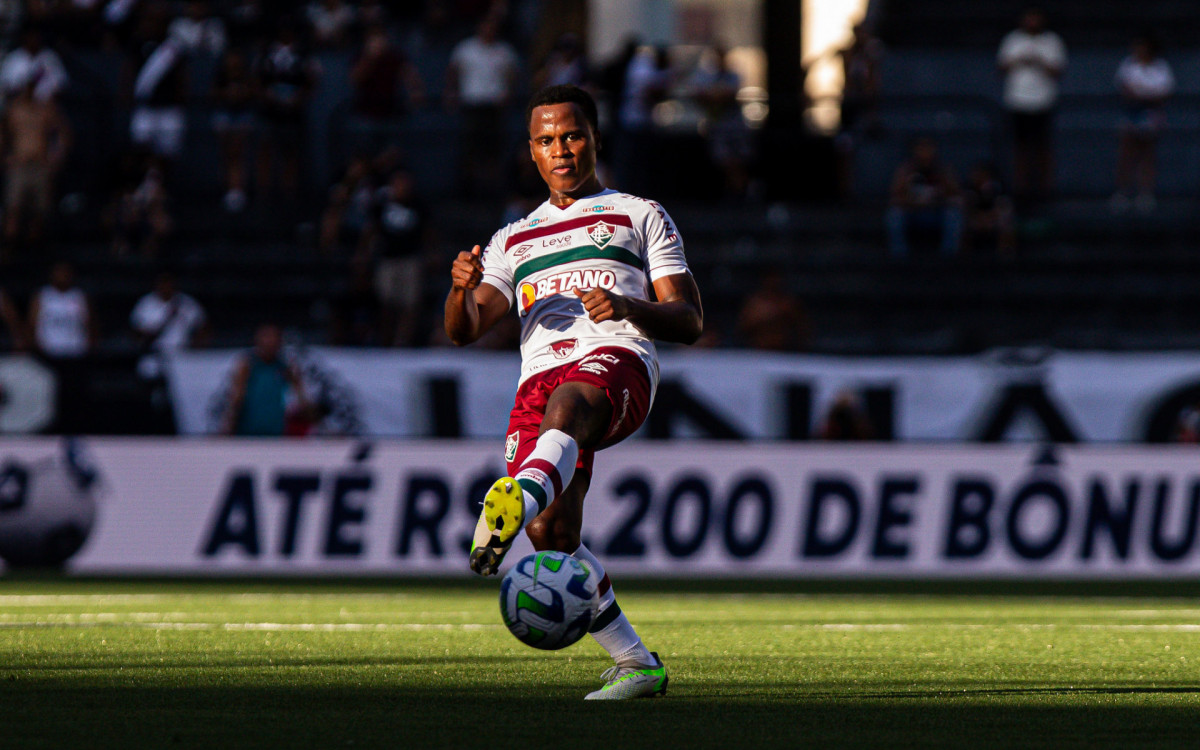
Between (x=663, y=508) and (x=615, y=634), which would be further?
(x=663, y=508)

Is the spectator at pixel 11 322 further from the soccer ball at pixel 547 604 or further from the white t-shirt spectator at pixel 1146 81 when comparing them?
the soccer ball at pixel 547 604

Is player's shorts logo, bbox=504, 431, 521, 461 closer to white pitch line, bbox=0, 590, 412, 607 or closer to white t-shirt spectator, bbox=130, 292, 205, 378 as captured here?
white pitch line, bbox=0, 590, 412, 607

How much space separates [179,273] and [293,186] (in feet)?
5.89

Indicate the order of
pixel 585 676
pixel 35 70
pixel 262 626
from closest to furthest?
pixel 585 676 → pixel 262 626 → pixel 35 70

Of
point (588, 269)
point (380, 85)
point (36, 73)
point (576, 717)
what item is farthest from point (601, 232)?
point (36, 73)

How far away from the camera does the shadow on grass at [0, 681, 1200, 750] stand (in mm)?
5727

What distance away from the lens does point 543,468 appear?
20.3ft

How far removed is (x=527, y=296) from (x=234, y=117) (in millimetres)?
15553

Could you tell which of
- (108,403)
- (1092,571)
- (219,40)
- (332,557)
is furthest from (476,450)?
(219,40)

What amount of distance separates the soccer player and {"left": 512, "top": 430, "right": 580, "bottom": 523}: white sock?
7 cm

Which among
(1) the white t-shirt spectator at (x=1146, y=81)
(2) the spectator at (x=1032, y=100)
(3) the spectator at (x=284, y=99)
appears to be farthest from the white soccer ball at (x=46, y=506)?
(1) the white t-shirt spectator at (x=1146, y=81)

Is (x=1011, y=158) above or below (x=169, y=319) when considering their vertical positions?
above

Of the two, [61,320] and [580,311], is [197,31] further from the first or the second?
[580,311]

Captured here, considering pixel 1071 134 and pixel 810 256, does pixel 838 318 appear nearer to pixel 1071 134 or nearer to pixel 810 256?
pixel 810 256
